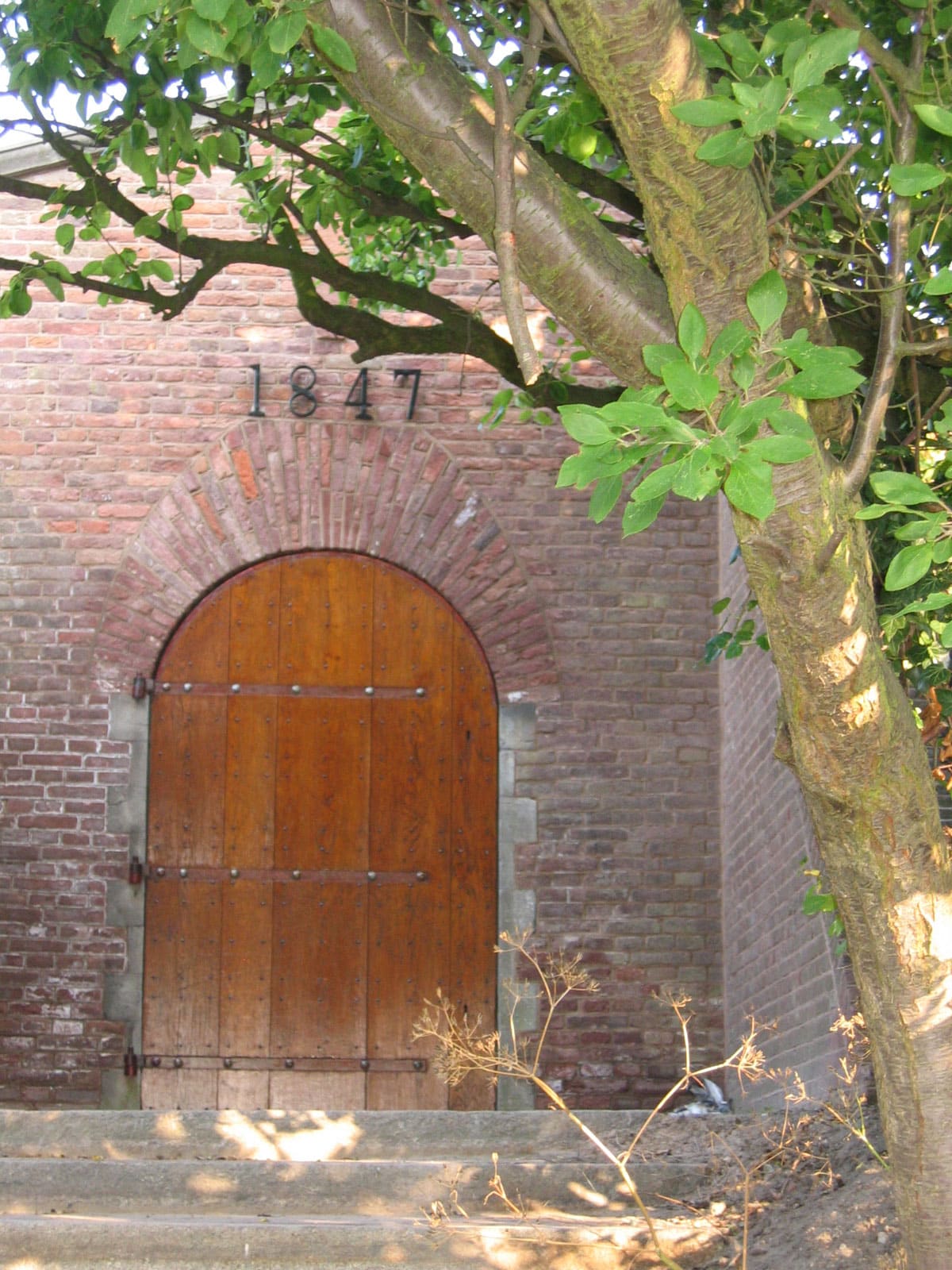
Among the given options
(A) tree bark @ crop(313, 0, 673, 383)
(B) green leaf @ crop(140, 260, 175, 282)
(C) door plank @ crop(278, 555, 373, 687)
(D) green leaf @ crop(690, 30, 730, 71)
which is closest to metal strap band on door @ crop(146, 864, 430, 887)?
(C) door plank @ crop(278, 555, 373, 687)

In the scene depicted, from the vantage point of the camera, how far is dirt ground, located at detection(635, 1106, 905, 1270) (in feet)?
12.3

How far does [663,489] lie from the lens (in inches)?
86.7

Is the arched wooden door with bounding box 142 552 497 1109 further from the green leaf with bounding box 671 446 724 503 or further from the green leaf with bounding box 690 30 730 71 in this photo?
the green leaf with bounding box 671 446 724 503

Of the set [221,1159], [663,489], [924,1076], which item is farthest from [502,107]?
[221,1159]

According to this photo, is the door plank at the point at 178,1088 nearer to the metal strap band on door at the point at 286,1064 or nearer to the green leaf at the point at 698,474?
the metal strap band on door at the point at 286,1064

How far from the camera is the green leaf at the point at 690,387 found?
7.27ft

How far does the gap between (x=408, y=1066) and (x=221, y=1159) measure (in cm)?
240

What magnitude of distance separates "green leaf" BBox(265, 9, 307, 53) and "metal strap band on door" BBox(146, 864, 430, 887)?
5268mm

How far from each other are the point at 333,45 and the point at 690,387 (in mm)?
1054

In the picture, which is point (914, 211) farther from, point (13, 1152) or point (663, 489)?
point (13, 1152)

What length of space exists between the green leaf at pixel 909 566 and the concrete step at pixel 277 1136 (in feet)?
10.3

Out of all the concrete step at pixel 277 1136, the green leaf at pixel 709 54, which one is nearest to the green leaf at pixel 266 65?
the green leaf at pixel 709 54

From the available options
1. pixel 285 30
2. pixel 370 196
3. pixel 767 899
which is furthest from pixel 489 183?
pixel 767 899

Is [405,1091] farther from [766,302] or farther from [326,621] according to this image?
[766,302]
